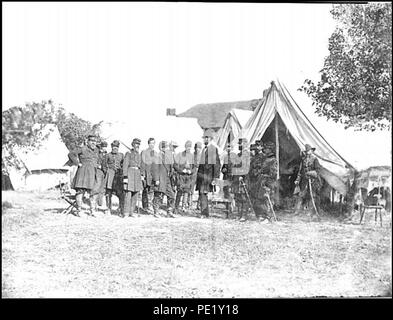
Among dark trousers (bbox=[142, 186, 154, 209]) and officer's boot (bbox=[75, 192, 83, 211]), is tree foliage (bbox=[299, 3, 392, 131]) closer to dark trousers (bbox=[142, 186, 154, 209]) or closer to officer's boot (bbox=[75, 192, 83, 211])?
dark trousers (bbox=[142, 186, 154, 209])

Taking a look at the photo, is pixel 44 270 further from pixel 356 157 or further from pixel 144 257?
pixel 356 157

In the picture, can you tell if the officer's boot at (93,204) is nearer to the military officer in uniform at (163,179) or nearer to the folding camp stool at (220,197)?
the military officer in uniform at (163,179)

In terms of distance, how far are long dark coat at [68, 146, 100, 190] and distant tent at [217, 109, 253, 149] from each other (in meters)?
1.47

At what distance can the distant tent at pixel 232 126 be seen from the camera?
19.5 feet

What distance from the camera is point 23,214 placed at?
18.7 feet

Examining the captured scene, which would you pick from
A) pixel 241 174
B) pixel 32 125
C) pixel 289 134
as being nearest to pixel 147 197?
pixel 241 174

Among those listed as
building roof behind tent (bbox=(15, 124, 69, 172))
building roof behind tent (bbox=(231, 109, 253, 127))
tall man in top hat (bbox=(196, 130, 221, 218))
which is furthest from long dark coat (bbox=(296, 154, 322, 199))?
building roof behind tent (bbox=(15, 124, 69, 172))

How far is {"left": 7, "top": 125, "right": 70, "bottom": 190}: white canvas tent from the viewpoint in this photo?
5758mm

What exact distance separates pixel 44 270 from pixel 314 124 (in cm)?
350

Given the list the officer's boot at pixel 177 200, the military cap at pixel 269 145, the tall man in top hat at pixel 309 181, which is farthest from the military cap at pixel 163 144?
the tall man in top hat at pixel 309 181

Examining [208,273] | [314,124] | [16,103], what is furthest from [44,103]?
[314,124]

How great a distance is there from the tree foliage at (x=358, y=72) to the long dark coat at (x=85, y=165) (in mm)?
2565

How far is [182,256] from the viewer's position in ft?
18.7

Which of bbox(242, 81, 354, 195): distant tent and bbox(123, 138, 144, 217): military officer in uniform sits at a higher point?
bbox(242, 81, 354, 195): distant tent
